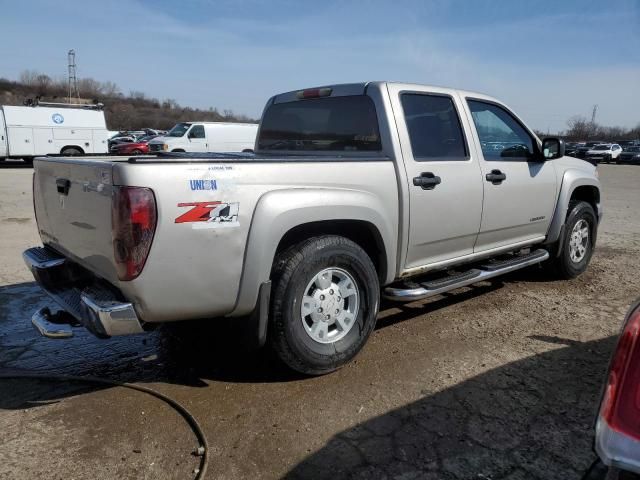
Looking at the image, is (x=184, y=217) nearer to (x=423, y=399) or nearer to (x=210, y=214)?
(x=210, y=214)

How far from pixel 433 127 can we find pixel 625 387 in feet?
9.76

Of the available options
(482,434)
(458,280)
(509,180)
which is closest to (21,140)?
(509,180)

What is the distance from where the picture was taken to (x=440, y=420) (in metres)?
3.02

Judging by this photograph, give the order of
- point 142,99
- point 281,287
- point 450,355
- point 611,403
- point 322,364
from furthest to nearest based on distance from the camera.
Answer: point 142,99 < point 450,355 < point 322,364 < point 281,287 < point 611,403

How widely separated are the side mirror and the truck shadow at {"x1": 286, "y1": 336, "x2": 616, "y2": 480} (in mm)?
2317

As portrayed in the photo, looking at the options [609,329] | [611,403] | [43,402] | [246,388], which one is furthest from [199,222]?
[609,329]

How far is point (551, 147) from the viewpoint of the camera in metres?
5.16

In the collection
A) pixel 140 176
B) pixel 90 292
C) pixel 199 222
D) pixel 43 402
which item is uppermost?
pixel 140 176

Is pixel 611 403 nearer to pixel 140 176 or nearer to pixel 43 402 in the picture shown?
pixel 140 176

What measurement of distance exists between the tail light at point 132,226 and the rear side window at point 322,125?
190 centimetres

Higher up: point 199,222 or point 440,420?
point 199,222

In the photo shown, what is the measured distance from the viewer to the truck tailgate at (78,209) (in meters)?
2.81

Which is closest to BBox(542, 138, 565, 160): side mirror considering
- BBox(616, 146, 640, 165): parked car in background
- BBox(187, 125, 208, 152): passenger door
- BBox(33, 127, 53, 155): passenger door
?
BBox(187, 125, 208, 152): passenger door

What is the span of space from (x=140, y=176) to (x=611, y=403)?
87.9 inches
